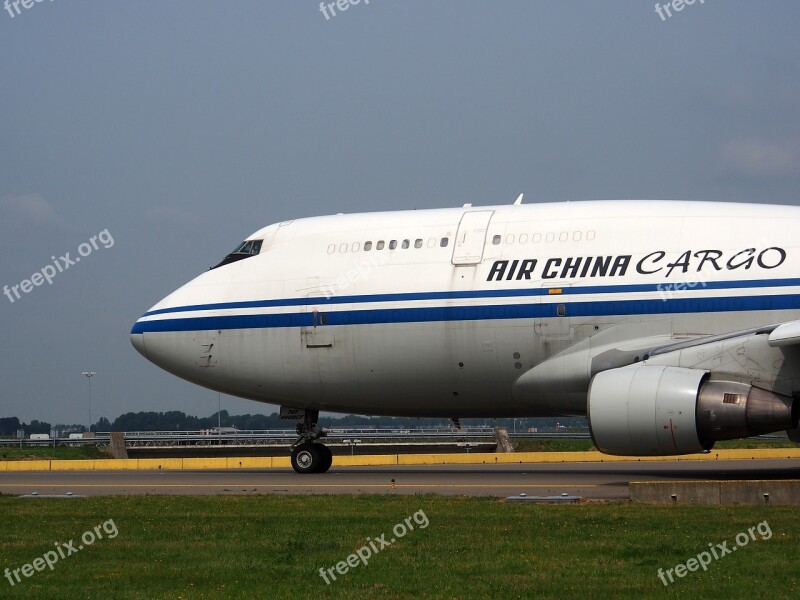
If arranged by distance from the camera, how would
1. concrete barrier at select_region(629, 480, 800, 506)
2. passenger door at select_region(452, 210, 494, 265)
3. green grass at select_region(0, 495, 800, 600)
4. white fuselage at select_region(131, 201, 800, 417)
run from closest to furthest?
green grass at select_region(0, 495, 800, 600) < concrete barrier at select_region(629, 480, 800, 506) < white fuselage at select_region(131, 201, 800, 417) < passenger door at select_region(452, 210, 494, 265)

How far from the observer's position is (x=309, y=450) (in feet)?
87.6

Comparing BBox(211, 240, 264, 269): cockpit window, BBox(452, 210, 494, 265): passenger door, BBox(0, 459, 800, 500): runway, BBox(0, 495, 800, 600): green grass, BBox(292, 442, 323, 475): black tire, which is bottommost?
BBox(0, 495, 800, 600): green grass

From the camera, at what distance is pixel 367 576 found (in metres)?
10.9

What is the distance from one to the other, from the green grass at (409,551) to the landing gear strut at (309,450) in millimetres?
8571

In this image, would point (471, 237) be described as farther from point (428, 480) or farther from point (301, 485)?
point (301, 485)

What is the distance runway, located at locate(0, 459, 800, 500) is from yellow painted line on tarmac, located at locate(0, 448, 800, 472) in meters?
2.37

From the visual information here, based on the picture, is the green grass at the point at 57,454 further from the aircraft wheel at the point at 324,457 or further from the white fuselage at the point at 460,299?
the aircraft wheel at the point at 324,457

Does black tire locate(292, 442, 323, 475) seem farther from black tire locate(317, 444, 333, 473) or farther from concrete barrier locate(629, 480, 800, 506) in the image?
concrete barrier locate(629, 480, 800, 506)

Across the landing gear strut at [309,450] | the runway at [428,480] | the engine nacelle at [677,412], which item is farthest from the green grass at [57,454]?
the engine nacelle at [677,412]

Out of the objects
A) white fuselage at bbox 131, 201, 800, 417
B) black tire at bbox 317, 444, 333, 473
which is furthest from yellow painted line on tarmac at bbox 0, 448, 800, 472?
white fuselage at bbox 131, 201, 800, 417

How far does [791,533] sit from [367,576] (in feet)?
17.9

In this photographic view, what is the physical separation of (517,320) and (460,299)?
140cm

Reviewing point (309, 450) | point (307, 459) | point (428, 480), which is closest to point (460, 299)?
point (428, 480)

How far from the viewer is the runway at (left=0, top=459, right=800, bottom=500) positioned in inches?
822
